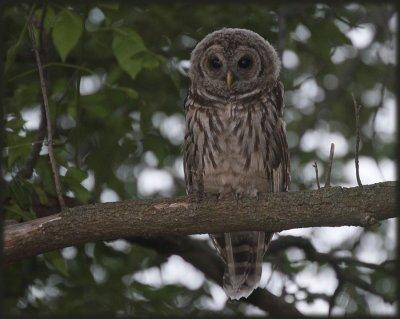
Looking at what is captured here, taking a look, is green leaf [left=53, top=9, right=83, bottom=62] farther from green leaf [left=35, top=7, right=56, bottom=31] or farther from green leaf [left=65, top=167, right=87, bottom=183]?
green leaf [left=65, top=167, right=87, bottom=183]

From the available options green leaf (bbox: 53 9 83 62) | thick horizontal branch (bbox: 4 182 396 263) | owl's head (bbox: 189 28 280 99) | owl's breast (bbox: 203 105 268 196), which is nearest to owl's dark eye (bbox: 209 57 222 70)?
owl's head (bbox: 189 28 280 99)

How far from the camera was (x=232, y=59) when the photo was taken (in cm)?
420

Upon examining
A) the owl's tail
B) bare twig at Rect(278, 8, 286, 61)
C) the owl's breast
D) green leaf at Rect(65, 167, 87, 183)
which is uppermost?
bare twig at Rect(278, 8, 286, 61)

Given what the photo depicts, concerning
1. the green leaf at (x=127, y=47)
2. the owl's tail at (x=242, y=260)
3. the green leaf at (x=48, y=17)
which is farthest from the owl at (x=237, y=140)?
the green leaf at (x=48, y=17)

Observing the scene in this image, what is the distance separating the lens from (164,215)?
277 centimetres

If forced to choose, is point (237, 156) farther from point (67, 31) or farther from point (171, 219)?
Result: point (67, 31)

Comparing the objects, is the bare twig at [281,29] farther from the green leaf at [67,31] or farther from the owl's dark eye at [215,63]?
the green leaf at [67,31]

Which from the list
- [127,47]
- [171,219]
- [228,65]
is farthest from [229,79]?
[171,219]

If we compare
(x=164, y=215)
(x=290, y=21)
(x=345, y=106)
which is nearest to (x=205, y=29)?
(x=290, y=21)

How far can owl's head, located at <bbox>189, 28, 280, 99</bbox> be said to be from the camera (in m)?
4.12

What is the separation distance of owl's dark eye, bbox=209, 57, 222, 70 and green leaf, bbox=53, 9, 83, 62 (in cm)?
131

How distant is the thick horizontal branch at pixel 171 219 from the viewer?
8.71ft

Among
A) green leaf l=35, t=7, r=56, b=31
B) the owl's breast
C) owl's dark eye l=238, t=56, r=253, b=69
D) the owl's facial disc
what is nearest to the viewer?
green leaf l=35, t=7, r=56, b=31

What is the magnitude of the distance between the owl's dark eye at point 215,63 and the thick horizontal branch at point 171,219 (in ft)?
5.22
